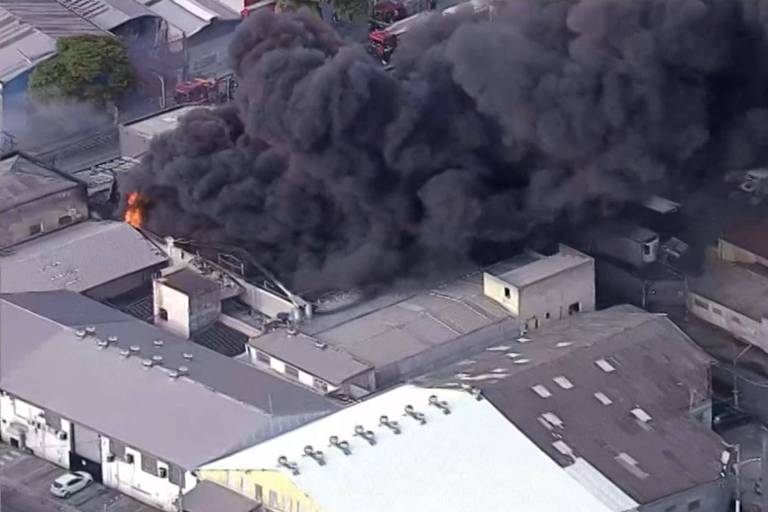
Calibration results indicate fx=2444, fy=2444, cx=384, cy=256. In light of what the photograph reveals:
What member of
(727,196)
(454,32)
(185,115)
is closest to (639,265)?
(727,196)

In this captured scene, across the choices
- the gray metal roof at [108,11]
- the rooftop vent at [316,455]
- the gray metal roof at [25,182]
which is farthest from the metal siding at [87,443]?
the gray metal roof at [108,11]

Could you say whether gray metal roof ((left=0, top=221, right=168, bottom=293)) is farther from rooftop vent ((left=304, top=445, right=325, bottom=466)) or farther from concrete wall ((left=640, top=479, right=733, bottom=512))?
concrete wall ((left=640, top=479, right=733, bottom=512))

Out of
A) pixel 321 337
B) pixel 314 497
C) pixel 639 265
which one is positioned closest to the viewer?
pixel 314 497

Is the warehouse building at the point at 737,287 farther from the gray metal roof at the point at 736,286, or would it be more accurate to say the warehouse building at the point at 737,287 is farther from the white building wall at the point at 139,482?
the white building wall at the point at 139,482

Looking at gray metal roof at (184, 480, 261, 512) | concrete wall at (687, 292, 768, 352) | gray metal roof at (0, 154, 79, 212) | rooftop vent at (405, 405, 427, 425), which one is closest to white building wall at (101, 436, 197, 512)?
gray metal roof at (184, 480, 261, 512)

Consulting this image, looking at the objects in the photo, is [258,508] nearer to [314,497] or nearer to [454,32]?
[314,497]

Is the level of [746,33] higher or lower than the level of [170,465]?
higher
